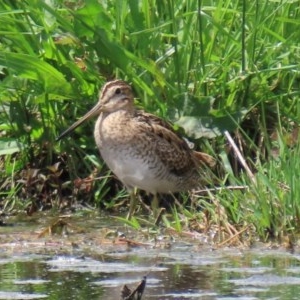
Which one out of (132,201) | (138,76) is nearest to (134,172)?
(132,201)

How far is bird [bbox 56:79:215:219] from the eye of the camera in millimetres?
7465

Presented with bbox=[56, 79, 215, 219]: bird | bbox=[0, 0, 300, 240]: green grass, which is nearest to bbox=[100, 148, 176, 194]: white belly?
bbox=[56, 79, 215, 219]: bird

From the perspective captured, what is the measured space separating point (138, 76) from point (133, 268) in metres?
1.95

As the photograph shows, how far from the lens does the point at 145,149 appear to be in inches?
297

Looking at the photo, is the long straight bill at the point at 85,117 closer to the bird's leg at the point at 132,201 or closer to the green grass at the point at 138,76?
the green grass at the point at 138,76

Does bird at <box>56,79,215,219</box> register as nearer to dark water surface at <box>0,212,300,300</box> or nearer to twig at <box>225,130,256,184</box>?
twig at <box>225,130,256,184</box>

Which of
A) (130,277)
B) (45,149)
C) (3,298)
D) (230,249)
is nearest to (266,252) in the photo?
(230,249)

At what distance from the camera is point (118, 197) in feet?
25.2

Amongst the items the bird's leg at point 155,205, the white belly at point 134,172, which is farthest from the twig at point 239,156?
the bird's leg at point 155,205

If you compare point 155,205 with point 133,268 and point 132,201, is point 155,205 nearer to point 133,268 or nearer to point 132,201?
point 132,201

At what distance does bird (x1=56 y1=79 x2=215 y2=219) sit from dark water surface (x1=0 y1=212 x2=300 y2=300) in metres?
0.60

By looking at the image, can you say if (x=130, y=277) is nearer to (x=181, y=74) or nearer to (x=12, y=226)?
(x=12, y=226)

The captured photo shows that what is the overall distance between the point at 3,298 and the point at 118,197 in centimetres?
244

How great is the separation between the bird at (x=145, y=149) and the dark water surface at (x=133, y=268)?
0.60 m
